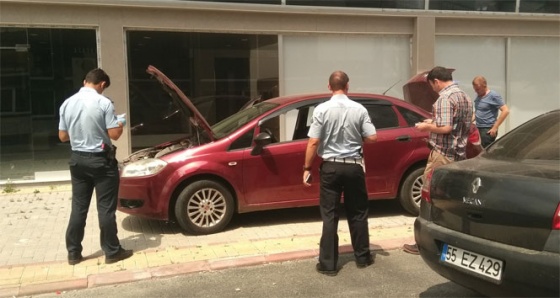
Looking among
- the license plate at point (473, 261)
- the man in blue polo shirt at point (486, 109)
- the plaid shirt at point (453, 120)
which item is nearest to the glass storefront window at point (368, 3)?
the man in blue polo shirt at point (486, 109)

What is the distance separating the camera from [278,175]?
6039 mm

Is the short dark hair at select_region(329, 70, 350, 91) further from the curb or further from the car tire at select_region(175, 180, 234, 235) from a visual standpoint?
the car tire at select_region(175, 180, 234, 235)

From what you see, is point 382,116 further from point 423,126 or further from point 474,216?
point 474,216

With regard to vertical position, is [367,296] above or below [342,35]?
below

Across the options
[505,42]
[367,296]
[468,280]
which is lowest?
[367,296]

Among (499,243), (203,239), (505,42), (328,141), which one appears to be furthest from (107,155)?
(505,42)

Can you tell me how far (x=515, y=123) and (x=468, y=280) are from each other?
9772 mm

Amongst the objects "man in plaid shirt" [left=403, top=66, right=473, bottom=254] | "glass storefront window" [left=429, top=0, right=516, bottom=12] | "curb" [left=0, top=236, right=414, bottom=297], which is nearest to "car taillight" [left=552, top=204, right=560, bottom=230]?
"man in plaid shirt" [left=403, top=66, right=473, bottom=254]

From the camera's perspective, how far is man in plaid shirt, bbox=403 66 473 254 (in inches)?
189

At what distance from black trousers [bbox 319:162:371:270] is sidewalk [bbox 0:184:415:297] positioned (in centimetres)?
60

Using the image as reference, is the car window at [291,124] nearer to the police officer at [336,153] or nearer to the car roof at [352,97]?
the car roof at [352,97]

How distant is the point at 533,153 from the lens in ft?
12.0

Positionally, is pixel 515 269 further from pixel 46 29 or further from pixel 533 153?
pixel 46 29

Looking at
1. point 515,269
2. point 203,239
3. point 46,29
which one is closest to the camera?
point 515,269
